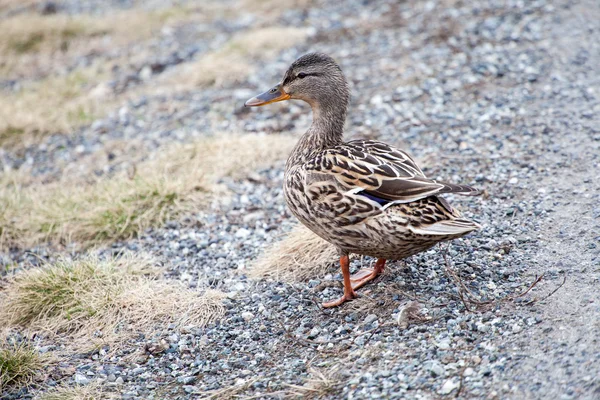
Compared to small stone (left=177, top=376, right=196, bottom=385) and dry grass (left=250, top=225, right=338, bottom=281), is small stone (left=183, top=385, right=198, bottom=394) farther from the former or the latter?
dry grass (left=250, top=225, right=338, bottom=281)

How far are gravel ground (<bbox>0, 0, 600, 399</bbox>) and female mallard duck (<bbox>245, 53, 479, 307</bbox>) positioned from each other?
0.45 metres

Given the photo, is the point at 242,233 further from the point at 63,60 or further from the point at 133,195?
the point at 63,60

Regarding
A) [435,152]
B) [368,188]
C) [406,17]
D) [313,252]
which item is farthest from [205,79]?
[368,188]

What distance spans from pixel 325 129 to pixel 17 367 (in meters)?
2.58

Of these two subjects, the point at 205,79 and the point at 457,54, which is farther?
the point at 205,79

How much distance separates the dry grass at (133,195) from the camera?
20.3ft

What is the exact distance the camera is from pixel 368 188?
14.0 feet

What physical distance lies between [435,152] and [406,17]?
147 inches

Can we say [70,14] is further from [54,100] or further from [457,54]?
[457,54]

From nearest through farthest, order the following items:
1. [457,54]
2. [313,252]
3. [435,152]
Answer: [313,252] → [435,152] → [457,54]

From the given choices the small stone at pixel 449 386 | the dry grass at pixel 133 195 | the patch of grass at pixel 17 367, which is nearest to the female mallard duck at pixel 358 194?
the small stone at pixel 449 386

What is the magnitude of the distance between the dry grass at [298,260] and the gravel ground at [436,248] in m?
0.09

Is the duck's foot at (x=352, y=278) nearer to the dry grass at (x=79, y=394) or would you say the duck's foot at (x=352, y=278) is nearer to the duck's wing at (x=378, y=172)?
the duck's wing at (x=378, y=172)

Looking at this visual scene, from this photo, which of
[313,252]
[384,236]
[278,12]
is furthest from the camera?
[278,12]
